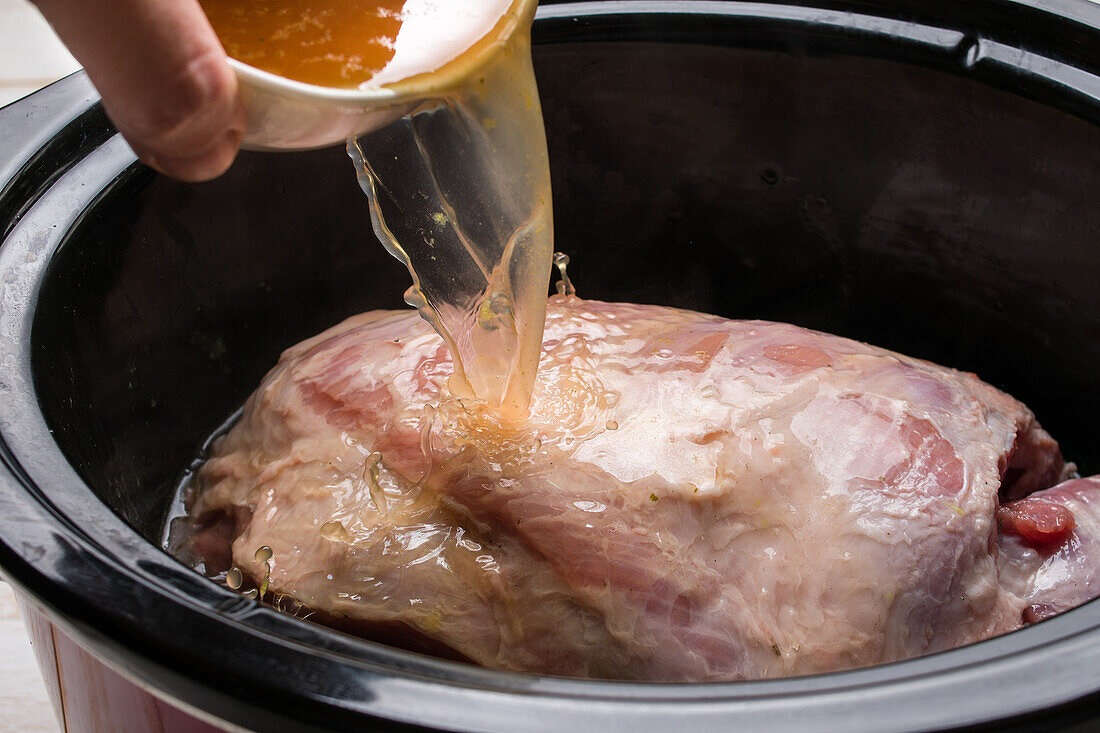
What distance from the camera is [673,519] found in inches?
39.6

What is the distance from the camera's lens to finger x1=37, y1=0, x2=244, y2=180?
0.70 m

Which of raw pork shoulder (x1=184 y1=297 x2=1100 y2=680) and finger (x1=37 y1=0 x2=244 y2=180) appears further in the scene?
raw pork shoulder (x1=184 y1=297 x2=1100 y2=680)

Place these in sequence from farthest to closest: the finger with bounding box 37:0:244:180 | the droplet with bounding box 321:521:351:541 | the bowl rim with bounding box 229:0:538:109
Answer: the droplet with bounding box 321:521:351:541
the bowl rim with bounding box 229:0:538:109
the finger with bounding box 37:0:244:180

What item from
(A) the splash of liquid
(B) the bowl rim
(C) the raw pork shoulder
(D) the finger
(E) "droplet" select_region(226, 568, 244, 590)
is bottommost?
(C) the raw pork shoulder

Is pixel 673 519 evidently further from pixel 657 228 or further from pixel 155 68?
pixel 657 228

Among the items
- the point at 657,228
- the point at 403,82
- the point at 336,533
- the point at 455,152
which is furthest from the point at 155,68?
the point at 657,228

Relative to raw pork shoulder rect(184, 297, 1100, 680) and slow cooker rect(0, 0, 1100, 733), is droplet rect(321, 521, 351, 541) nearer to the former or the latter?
raw pork shoulder rect(184, 297, 1100, 680)

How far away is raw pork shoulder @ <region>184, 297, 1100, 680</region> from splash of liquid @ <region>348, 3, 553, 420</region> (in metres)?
0.05

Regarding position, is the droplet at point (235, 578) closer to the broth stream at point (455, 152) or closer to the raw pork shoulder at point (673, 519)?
the raw pork shoulder at point (673, 519)

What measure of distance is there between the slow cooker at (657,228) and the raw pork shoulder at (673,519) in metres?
0.24

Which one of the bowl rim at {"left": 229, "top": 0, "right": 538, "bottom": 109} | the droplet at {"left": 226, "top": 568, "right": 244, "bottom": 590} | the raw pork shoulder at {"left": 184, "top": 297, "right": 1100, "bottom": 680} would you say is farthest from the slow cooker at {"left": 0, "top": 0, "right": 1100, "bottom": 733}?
the bowl rim at {"left": 229, "top": 0, "right": 538, "bottom": 109}

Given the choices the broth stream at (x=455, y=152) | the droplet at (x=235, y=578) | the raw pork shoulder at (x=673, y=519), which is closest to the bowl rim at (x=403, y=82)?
the broth stream at (x=455, y=152)

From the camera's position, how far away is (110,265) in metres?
1.24

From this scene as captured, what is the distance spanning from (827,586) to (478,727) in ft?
1.47
